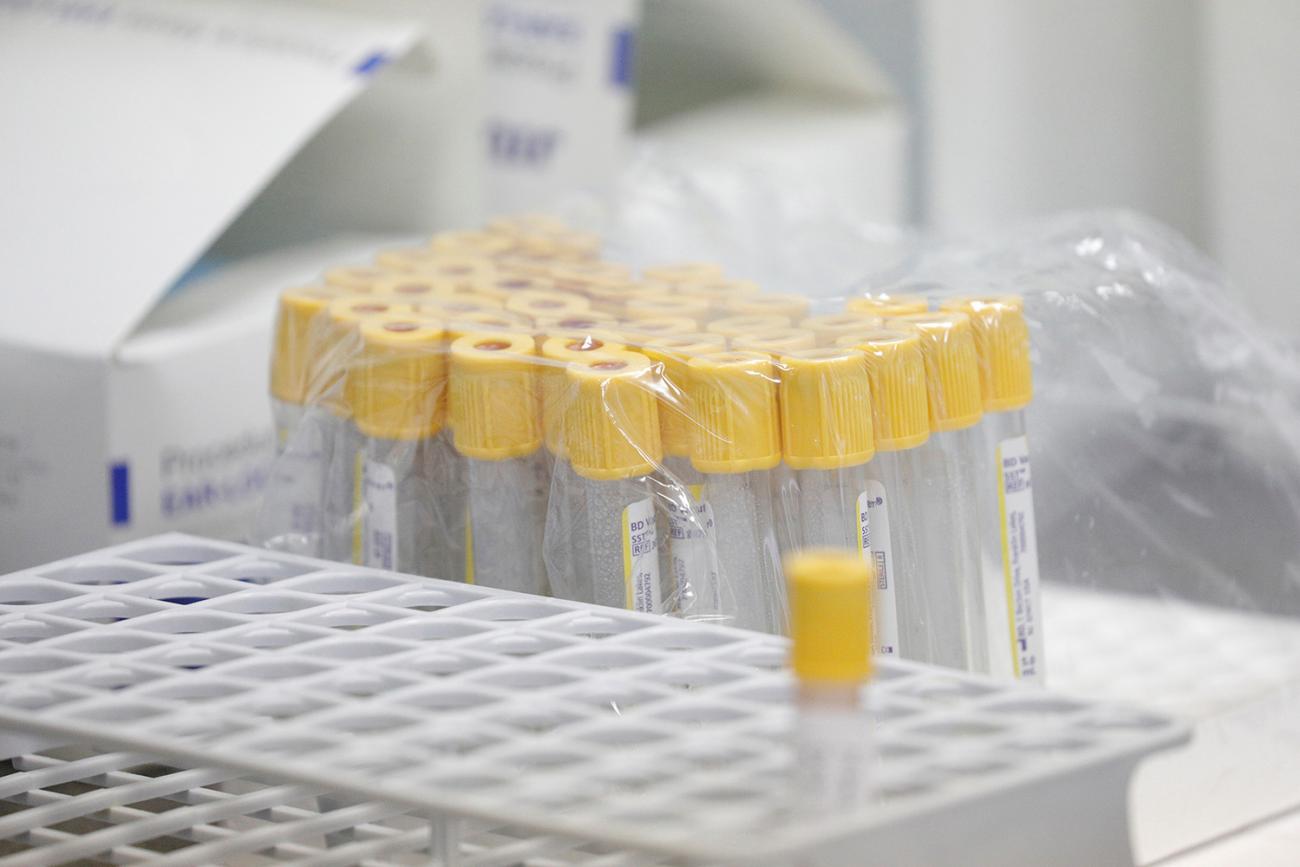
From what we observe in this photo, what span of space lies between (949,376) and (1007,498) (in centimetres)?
7

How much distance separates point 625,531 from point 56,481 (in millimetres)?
479

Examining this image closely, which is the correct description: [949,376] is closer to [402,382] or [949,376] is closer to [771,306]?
[771,306]

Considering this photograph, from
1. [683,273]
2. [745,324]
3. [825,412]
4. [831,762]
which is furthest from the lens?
[683,273]

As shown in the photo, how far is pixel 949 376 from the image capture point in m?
0.70

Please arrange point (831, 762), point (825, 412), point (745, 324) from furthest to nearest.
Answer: point (745, 324) → point (825, 412) → point (831, 762)

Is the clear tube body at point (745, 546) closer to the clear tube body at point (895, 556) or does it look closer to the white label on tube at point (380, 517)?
the clear tube body at point (895, 556)

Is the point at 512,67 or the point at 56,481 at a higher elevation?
the point at 512,67

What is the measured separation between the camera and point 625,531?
65cm

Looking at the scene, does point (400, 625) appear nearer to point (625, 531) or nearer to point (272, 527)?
point (625, 531)

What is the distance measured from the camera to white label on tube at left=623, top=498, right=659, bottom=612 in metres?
0.65

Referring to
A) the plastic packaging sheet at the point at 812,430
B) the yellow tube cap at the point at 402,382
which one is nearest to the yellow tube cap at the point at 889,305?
the plastic packaging sheet at the point at 812,430

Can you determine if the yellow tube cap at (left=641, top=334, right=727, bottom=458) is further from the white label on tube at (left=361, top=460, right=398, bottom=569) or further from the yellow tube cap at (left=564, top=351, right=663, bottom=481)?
the white label on tube at (left=361, top=460, right=398, bottom=569)

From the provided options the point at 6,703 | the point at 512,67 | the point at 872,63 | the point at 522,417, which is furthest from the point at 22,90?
the point at 872,63

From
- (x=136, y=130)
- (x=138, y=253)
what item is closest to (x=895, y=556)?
(x=138, y=253)
